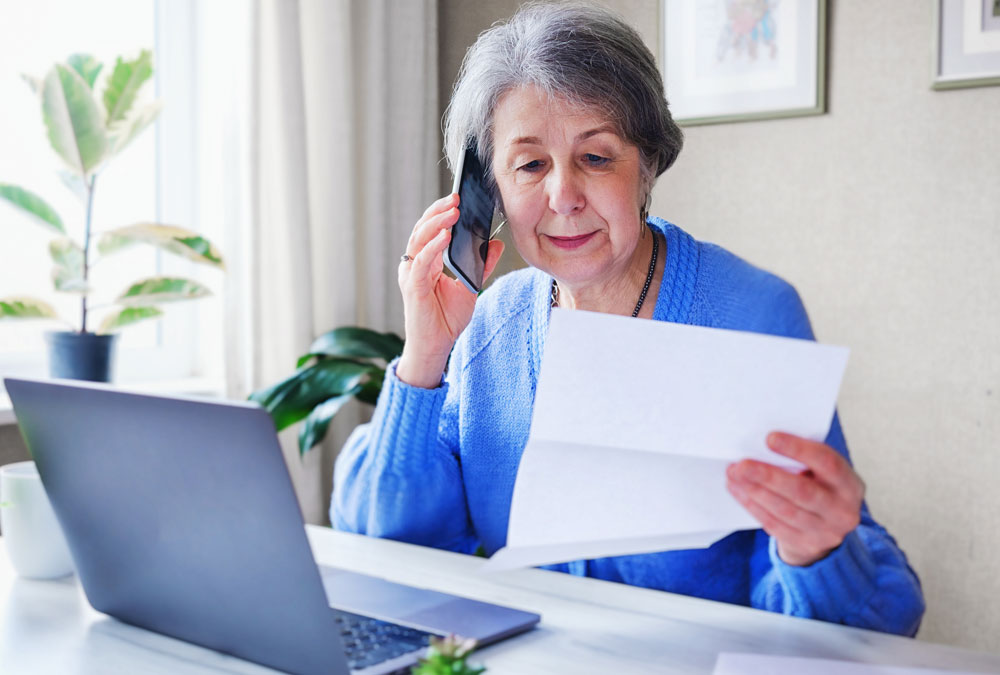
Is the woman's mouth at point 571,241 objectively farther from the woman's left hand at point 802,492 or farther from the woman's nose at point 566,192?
the woman's left hand at point 802,492

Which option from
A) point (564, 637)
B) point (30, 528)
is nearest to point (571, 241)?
point (564, 637)

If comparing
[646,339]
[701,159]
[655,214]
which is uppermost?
[701,159]

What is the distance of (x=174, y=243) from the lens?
1.77 meters

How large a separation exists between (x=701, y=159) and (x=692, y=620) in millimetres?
1230

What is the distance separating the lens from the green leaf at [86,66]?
68.6 inches

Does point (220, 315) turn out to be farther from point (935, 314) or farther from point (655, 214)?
point (935, 314)

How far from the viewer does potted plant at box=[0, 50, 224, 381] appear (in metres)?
1.67

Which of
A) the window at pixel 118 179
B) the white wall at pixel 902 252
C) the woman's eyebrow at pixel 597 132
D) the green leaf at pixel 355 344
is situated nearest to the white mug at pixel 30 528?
the woman's eyebrow at pixel 597 132

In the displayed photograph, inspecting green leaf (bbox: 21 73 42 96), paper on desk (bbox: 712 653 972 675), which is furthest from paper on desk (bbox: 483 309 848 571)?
green leaf (bbox: 21 73 42 96)

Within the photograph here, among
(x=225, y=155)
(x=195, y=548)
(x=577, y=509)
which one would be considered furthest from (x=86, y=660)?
(x=225, y=155)

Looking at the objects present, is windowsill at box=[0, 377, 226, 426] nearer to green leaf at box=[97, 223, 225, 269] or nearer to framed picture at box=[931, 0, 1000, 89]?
green leaf at box=[97, 223, 225, 269]

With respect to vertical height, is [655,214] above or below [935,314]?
above

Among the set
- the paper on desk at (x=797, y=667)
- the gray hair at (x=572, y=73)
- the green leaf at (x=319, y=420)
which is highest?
the gray hair at (x=572, y=73)

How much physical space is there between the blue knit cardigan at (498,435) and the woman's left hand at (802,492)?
268 millimetres
